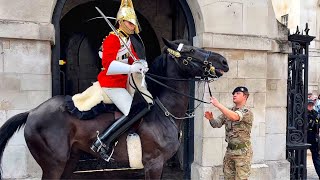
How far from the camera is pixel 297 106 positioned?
23.1 feet

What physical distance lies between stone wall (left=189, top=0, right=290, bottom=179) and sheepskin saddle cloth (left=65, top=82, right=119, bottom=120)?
7.35 feet

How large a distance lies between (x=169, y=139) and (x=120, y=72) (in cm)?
98

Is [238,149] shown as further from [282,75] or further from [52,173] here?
[282,75]

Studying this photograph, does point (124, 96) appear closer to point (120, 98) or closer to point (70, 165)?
point (120, 98)

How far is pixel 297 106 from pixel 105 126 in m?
4.44

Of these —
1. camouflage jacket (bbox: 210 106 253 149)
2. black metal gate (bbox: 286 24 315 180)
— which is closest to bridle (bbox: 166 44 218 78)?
camouflage jacket (bbox: 210 106 253 149)

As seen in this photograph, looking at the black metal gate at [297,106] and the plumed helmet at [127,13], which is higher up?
the plumed helmet at [127,13]

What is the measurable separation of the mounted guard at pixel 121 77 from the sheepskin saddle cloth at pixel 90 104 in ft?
0.31

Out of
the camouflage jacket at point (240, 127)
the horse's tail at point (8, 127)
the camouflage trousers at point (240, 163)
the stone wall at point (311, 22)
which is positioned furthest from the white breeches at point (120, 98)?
the stone wall at point (311, 22)

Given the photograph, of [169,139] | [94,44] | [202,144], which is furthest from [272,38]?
[94,44]

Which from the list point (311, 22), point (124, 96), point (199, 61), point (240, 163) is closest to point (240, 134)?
point (240, 163)

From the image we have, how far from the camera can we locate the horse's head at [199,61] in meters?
4.05

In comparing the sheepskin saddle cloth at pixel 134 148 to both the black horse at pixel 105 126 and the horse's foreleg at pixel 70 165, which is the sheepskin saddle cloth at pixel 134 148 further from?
the horse's foreleg at pixel 70 165

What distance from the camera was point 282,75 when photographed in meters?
6.71
